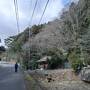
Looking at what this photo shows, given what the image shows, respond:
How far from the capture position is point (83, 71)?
41094 millimetres

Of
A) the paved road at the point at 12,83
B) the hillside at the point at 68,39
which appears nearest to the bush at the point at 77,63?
the hillside at the point at 68,39

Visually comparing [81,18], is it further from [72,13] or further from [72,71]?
[72,71]

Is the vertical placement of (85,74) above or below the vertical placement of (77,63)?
below

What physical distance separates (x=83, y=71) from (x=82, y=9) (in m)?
8.82

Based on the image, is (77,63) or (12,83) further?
(77,63)

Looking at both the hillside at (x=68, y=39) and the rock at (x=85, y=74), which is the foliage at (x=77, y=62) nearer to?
the hillside at (x=68, y=39)

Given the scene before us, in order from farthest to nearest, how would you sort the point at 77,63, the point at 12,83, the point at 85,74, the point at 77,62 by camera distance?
1. the point at 77,62
2. the point at 77,63
3. the point at 85,74
4. the point at 12,83

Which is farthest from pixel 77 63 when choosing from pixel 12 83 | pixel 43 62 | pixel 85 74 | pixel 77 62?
pixel 43 62

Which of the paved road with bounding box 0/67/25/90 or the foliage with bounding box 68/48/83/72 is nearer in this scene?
the paved road with bounding box 0/67/25/90

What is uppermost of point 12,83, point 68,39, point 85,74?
point 68,39

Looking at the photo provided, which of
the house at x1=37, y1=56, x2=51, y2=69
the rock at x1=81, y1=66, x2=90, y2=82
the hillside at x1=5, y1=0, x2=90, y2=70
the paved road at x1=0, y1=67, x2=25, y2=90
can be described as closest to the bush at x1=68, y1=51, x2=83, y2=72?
the hillside at x1=5, y1=0, x2=90, y2=70

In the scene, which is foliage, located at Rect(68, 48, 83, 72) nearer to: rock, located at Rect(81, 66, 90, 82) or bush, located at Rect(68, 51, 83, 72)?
bush, located at Rect(68, 51, 83, 72)

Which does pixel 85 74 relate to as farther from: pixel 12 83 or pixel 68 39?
pixel 68 39

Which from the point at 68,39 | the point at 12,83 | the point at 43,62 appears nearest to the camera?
the point at 12,83
